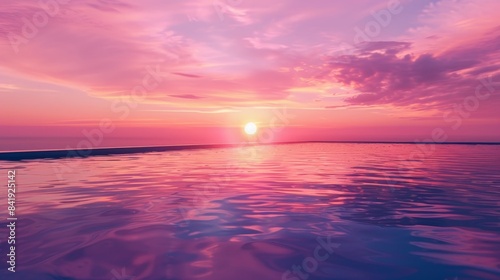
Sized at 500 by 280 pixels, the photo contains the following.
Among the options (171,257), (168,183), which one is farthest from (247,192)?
(171,257)

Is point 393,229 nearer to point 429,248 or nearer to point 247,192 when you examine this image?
point 429,248

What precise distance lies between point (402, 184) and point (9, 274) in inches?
558

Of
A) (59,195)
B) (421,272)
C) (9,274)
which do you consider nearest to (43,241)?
(9,274)

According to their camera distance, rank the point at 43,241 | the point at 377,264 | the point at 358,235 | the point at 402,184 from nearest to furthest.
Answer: the point at 377,264 → the point at 43,241 → the point at 358,235 → the point at 402,184

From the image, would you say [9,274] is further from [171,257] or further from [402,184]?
[402,184]

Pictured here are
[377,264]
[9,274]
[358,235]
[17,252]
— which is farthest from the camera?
[358,235]

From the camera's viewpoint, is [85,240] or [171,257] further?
[85,240]

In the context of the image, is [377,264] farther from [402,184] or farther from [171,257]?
[402,184]

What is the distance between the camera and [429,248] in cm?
599

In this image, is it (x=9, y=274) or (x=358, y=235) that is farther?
(x=358, y=235)

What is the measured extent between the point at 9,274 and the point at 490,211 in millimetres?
11141

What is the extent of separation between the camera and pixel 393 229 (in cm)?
717

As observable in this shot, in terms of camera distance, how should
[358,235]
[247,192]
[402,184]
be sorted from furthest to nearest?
[402,184] → [247,192] → [358,235]

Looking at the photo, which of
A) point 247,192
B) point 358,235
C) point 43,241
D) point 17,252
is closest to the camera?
point 17,252
